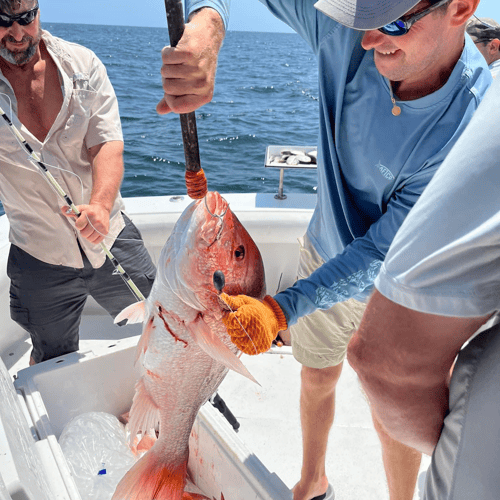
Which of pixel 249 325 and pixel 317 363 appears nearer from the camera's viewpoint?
→ pixel 249 325

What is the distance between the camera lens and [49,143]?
232cm

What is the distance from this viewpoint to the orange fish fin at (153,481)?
159 centimetres

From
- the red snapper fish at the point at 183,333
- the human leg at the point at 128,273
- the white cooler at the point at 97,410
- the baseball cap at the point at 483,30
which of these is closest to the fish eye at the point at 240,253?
the red snapper fish at the point at 183,333

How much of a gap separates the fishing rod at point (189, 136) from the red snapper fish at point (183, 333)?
0.17 meters

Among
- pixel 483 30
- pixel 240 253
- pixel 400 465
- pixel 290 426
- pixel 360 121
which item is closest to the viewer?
pixel 240 253

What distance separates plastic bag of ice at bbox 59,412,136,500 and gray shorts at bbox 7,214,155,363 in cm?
59

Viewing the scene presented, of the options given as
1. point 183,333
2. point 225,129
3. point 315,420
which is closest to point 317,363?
point 315,420

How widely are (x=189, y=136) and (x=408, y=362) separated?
28.9 inches

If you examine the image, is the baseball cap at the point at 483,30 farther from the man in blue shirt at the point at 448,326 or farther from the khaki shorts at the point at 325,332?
the man in blue shirt at the point at 448,326

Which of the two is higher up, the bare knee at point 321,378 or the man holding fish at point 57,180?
the man holding fish at point 57,180

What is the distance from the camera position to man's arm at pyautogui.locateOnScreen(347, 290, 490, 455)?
2.61 feet

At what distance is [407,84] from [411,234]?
3.24 ft

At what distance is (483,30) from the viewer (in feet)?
10.6

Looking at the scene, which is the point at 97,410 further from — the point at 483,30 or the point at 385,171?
the point at 483,30
